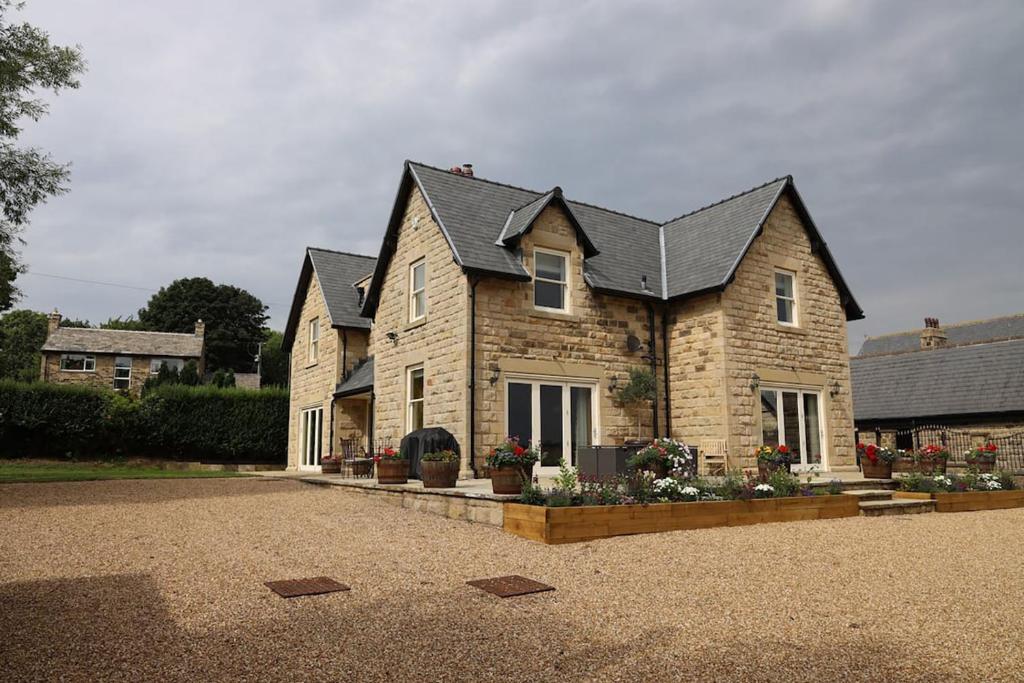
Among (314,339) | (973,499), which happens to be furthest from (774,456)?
(314,339)

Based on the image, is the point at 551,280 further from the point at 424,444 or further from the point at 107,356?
the point at 107,356

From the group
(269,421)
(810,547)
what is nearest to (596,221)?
(810,547)

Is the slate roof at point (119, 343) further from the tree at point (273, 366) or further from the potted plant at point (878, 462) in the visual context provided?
the potted plant at point (878, 462)

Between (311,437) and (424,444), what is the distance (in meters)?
11.2

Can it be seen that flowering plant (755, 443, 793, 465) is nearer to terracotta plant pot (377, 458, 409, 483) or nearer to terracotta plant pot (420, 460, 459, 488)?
terracotta plant pot (420, 460, 459, 488)

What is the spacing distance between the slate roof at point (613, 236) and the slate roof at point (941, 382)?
8.53 m

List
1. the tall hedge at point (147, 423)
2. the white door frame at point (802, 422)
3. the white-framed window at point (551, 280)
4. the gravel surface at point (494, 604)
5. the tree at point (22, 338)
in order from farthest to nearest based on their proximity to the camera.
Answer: the tree at point (22, 338), the tall hedge at point (147, 423), the white door frame at point (802, 422), the white-framed window at point (551, 280), the gravel surface at point (494, 604)

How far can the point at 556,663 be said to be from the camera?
14.8 ft

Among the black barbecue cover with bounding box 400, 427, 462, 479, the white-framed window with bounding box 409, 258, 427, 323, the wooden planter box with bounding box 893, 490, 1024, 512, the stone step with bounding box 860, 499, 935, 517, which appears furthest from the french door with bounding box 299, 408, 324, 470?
the wooden planter box with bounding box 893, 490, 1024, 512

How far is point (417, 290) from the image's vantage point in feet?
57.1

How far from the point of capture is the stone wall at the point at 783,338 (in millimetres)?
16297

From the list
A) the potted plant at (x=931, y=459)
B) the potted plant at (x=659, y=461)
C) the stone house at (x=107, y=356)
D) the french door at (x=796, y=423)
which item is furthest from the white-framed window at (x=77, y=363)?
the potted plant at (x=931, y=459)

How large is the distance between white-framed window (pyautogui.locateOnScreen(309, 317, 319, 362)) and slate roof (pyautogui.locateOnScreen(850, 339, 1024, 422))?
Result: 20766 mm

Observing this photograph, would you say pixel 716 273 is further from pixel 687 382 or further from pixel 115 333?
pixel 115 333
